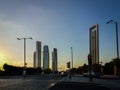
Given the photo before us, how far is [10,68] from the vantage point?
15088 centimetres

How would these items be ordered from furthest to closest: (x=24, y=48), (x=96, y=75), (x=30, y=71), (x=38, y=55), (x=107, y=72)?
(x=38, y=55) → (x=30, y=71) → (x=107, y=72) → (x=24, y=48) → (x=96, y=75)

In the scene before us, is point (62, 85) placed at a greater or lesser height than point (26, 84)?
greater

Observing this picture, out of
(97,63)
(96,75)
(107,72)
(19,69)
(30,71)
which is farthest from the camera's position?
(30,71)

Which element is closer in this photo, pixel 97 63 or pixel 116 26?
pixel 116 26

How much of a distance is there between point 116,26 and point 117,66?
2755 centimetres

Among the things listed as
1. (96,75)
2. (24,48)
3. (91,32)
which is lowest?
(96,75)

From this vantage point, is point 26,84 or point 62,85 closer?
point 62,85

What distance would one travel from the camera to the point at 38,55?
196 meters

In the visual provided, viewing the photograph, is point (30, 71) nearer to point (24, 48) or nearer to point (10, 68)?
point (10, 68)

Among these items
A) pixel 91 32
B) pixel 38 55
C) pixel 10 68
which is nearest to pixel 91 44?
pixel 91 32

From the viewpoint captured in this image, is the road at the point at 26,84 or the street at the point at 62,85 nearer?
the street at the point at 62,85

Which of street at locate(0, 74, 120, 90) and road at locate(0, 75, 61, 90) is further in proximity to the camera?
road at locate(0, 75, 61, 90)

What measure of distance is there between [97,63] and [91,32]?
66.5 feet

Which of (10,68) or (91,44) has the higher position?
(91,44)
